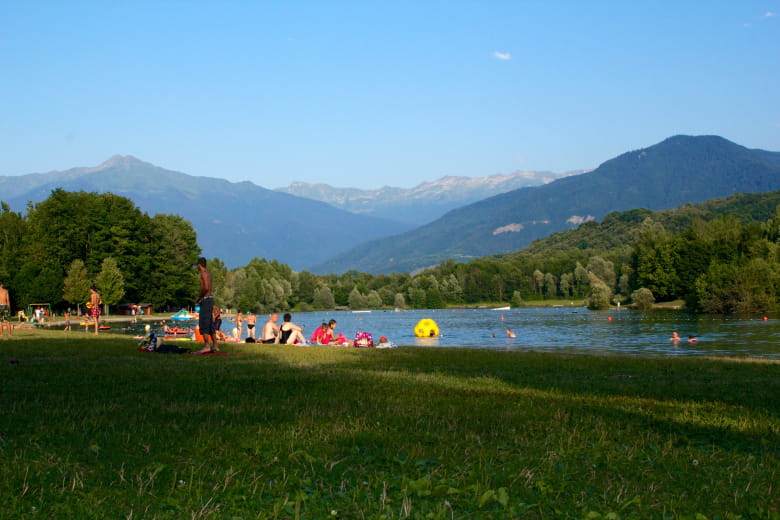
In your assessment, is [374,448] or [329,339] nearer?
[374,448]

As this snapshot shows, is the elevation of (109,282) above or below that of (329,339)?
above

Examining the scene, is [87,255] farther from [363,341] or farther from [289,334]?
Result: [363,341]

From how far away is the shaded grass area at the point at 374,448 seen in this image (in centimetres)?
579

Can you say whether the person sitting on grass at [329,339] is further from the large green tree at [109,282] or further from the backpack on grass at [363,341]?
the large green tree at [109,282]

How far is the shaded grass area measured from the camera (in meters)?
5.79

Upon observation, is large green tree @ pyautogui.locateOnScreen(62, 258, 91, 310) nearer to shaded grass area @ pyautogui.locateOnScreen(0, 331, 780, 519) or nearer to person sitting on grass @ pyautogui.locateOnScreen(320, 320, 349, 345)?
person sitting on grass @ pyautogui.locateOnScreen(320, 320, 349, 345)

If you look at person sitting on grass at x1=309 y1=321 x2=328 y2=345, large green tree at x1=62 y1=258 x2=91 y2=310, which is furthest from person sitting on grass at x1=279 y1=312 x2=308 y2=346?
large green tree at x1=62 y1=258 x2=91 y2=310

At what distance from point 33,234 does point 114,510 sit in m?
103

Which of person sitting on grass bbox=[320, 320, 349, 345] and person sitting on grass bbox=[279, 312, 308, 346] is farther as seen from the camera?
person sitting on grass bbox=[320, 320, 349, 345]

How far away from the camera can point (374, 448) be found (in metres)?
7.57

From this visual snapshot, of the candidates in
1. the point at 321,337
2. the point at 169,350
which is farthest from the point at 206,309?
the point at 321,337

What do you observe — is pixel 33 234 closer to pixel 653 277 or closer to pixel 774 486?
pixel 653 277

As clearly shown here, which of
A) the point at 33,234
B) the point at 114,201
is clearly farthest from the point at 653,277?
the point at 33,234

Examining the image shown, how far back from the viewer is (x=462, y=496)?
604 cm
